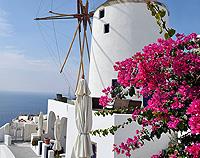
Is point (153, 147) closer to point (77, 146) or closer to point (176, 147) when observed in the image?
point (77, 146)

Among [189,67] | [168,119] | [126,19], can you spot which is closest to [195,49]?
[189,67]

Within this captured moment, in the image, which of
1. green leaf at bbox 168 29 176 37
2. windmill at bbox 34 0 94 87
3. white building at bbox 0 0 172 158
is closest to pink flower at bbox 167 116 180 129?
green leaf at bbox 168 29 176 37

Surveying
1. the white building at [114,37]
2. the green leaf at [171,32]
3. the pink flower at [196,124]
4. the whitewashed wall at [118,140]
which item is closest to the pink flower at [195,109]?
the pink flower at [196,124]

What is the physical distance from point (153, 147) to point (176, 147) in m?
6.17

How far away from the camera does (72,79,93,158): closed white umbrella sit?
8.80m

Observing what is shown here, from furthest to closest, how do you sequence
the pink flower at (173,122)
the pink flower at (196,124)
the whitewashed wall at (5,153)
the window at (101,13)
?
1. the window at (101,13)
2. the whitewashed wall at (5,153)
3. the pink flower at (173,122)
4. the pink flower at (196,124)

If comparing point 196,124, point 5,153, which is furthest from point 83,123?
Answer: point 5,153

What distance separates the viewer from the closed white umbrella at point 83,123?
8.80m

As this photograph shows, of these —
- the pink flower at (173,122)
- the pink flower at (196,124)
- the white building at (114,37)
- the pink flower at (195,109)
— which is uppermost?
the white building at (114,37)

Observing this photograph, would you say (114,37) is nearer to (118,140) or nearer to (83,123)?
(83,123)

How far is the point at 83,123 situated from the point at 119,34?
6942mm

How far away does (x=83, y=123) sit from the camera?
9086 mm

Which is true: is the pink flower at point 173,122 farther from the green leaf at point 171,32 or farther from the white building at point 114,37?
the white building at point 114,37

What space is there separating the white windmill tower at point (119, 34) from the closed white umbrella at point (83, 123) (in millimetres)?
5222
